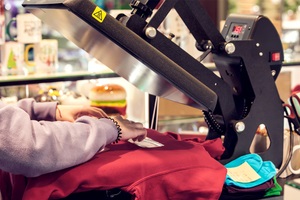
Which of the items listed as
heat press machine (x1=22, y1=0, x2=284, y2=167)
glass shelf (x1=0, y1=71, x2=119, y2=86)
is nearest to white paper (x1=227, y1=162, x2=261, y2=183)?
heat press machine (x1=22, y1=0, x2=284, y2=167)

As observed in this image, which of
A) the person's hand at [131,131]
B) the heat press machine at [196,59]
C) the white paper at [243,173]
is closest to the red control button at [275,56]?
the heat press machine at [196,59]

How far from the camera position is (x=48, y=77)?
190 cm

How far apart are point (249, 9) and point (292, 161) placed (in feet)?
5.00

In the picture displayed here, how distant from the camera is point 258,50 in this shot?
1420 millimetres

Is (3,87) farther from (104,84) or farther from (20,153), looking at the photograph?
(20,153)

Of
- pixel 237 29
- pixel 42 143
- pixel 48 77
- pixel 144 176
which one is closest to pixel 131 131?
pixel 144 176

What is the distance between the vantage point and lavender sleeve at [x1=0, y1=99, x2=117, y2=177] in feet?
3.58

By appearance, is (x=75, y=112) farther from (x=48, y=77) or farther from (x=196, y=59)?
(x=48, y=77)

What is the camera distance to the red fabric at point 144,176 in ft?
3.75

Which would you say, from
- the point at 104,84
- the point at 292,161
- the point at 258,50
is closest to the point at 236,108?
the point at 258,50

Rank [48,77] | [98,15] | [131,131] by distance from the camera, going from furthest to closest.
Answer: [48,77], [131,131], [98,15]

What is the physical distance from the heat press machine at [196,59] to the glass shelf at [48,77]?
1.67 feet

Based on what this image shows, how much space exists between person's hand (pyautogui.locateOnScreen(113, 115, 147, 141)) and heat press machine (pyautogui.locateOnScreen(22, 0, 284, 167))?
10 centimetres

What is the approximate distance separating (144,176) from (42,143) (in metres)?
0.22
